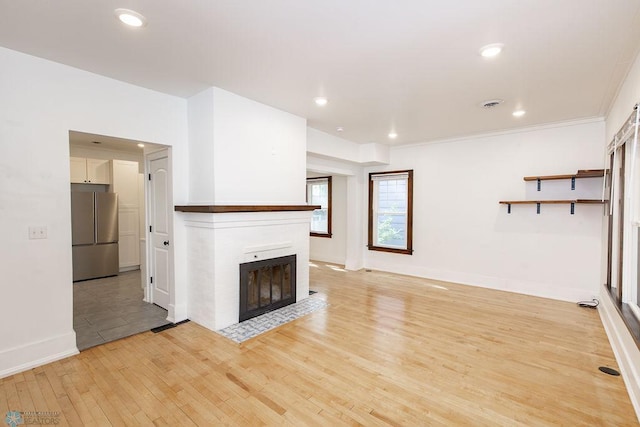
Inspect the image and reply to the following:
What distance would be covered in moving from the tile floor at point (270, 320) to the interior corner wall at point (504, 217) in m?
2.57

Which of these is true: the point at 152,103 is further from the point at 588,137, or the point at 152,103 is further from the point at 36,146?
the point at 588,137

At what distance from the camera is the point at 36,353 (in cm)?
253

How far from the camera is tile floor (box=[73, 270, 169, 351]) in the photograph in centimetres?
309

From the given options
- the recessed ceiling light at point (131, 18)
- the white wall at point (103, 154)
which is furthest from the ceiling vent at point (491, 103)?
the white wall at point (103, 154)

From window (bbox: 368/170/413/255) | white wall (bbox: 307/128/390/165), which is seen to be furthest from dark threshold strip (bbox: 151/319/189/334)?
window (bbox: 368/170/413/255)

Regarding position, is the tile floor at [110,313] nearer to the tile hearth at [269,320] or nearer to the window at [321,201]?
the tile hearth at [269,320]

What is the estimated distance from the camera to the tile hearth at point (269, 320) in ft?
10.2

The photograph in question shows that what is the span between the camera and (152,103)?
324 cm

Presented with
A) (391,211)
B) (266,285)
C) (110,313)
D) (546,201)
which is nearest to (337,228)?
(391,211)

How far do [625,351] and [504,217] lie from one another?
2.66 meters

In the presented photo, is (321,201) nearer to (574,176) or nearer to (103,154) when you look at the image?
(103,154)

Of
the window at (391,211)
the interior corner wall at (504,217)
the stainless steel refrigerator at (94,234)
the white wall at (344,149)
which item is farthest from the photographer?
the window at (391,211)

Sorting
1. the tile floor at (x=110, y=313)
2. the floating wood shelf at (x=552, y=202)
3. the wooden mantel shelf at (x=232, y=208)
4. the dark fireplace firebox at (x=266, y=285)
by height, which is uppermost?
the floating wood shelf at (x=552, y=202)

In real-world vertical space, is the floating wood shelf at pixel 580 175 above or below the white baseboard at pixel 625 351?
above
